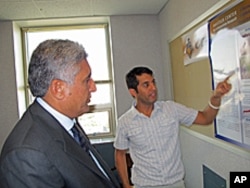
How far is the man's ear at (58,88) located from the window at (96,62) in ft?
11.1

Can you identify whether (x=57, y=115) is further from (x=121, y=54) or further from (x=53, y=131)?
(x=121, y=54)

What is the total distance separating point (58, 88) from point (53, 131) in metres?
0.16

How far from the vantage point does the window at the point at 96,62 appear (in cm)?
443

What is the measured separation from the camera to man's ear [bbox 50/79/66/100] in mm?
1025

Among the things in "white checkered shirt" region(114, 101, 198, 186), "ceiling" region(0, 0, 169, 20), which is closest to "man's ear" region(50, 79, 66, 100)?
"white checkered shirt" region(114, 101, 198, 186)

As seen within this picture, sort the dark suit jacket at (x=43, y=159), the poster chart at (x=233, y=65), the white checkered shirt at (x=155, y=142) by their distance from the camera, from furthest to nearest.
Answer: the white checkered shirt at (x=155, y=142)
the poster chart at (x=233, y=65)
the dark suit jacket at (x=43, y=159)

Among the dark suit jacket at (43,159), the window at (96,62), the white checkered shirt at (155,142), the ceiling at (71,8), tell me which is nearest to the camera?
the dark suit jacket at (43,159)

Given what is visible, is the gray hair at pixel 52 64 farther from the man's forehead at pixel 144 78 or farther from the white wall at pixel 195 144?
the white wall at pixel 195 144

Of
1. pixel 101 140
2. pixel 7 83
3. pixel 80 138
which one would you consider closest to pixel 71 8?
pixel 7 83

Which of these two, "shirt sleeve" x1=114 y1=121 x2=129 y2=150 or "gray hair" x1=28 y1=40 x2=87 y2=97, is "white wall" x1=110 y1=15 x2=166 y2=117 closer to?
"shirt sleeve" x1=114 y1=121 x2=129 y2=150

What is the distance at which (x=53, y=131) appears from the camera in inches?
38.5

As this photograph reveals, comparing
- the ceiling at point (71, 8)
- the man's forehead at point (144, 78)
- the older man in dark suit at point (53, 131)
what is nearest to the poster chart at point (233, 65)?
the man's forehead at point (144, 78)

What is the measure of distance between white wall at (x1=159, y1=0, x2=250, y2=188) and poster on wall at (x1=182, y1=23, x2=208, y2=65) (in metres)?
0.13

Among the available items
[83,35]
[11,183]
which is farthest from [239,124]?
[83,35]
